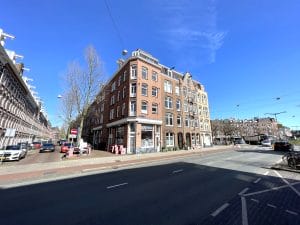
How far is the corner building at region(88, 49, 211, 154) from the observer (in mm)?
30922

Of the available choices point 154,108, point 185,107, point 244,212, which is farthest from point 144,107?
point 244,212

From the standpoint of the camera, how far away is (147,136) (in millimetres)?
31844

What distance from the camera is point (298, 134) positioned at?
325 ft

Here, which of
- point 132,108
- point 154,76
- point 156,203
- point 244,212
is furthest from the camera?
point 154,76

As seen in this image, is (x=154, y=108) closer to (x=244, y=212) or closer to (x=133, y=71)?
(x=133, y=71)

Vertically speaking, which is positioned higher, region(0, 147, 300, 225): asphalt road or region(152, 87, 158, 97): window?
region(152, 87, 158, 97): window

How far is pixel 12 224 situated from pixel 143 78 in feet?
97.1

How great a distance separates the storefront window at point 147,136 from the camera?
31109mm

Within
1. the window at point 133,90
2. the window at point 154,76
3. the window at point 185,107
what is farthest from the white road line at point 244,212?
the window at point 185,107

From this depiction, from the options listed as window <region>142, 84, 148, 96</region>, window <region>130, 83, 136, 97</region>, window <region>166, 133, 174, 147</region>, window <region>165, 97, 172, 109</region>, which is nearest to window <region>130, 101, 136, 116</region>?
window <region>130, 83, 136, 97</region>

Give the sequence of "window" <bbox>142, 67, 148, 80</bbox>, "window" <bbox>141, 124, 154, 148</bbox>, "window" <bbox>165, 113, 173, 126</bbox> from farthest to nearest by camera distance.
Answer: "window" <bbox>165, 113, 173, 126</bbox>
"window" <bbox>142, 67, 148, 80</bbox>
"window" <bbox>141, 124, 154, 148</bbox>

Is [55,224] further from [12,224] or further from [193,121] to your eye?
[193,121]

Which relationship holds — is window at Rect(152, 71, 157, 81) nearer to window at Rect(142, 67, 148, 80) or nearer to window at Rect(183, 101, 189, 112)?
window at Rect(142, 67, 148, 80)

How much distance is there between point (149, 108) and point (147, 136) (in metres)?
5.01
